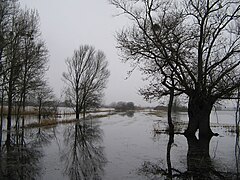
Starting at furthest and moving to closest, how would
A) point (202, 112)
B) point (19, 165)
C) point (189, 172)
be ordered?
1. point (202, 112)
2. point (19, 165)
3. point (189, 172)

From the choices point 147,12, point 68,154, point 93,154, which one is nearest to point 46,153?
point 68,154

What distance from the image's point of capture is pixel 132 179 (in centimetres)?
780

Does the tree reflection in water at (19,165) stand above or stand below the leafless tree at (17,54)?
below

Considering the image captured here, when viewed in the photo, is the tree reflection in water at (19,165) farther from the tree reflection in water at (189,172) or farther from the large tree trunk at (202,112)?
the large tree trunk at (202,112)

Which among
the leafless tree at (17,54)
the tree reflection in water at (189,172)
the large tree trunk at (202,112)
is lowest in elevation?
the tree reflection in water at (189,172)

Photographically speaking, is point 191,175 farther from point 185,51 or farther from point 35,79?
point 35,79

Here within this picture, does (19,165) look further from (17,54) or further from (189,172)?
(17,54)

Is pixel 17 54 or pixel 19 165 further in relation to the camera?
pixel 17 54

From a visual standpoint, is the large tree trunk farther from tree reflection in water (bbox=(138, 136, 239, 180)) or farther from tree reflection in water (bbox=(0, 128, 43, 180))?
tree reflection in water (bbox=(0, 128, 43, 180))

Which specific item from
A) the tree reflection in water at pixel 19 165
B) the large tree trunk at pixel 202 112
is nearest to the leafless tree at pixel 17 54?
the tree reflection in water at pixel 19 165

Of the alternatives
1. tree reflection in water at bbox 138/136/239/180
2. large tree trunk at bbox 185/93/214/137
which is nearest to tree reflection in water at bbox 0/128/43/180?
tree reflection in water at bbox 138/136/239/180

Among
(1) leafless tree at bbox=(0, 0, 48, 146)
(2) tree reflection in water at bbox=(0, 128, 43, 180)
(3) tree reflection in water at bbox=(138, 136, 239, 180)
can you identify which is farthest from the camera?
(1) leafless tree at bbox=(0, 0, 48, 146)

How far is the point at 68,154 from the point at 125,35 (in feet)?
41.2

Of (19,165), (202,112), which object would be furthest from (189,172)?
(202,112)
